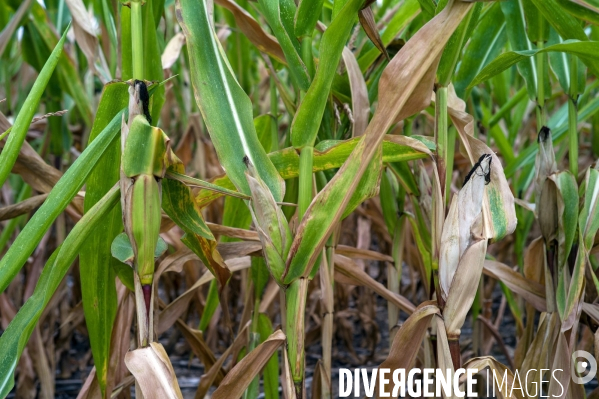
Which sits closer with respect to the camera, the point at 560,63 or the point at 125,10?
the point at 125,10

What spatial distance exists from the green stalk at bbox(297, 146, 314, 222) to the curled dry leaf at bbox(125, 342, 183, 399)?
0.17 metres

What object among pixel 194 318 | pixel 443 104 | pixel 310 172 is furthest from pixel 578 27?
pixel 194 318

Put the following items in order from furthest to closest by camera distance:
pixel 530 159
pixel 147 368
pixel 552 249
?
1. pixel 530 159
2. pixel 552 249
3. pixel 147 368

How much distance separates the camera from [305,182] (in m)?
0.57

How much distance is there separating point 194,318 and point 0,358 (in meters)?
1.27

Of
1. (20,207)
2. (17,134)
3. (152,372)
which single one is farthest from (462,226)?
(20,207)

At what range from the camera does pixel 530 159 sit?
3.46 ft

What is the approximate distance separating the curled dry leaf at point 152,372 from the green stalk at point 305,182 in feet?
0.57

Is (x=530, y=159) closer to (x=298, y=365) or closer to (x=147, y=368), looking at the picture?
(x=298, y=365)

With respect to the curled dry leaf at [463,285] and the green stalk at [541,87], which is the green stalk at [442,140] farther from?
the green stalk at [541,87]

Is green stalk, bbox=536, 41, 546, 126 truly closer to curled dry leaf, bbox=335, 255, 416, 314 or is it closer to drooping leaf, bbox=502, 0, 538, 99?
drooping leaf, bbox=502, 0, 538, 99

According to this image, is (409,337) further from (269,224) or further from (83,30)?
(83,30)

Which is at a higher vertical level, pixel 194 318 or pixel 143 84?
pixel 143 84

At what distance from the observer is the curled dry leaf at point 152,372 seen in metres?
0.48
